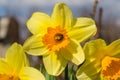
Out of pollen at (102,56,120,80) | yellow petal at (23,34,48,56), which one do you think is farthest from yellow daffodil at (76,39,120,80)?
yellow petal at (23,34,48,56)

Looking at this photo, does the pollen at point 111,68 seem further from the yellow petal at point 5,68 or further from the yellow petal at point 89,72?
the yellow petal at point 5,68

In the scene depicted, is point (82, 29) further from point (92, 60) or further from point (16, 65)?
point (16, 65)

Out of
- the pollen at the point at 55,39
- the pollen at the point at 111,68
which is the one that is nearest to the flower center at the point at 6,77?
the pollen at the point at 55,39

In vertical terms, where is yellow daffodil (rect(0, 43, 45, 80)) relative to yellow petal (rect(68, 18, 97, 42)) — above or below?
below

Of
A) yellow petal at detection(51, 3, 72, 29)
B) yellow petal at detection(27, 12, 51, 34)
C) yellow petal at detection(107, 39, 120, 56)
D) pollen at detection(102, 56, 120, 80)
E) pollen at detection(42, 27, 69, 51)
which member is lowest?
pollen at detection(102, 56, 120, 80)

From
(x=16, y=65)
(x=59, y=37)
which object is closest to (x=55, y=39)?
(x=59, y=37)

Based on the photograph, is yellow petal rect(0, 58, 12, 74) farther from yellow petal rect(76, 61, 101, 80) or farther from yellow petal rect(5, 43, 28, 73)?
yellow petal rect(76, 61, 101, 80)
